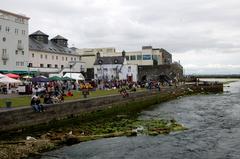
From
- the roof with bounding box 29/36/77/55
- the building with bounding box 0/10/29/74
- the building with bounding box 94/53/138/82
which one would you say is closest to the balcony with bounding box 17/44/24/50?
the building with bounding box 0/10/29/74

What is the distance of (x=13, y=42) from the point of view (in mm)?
90312

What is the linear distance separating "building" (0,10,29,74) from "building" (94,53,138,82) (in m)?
33.2

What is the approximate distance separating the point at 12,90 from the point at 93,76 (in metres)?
64.6

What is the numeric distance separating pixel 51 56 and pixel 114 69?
21.7 m

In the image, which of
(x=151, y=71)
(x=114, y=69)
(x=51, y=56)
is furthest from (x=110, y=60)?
(x=51, y=56)

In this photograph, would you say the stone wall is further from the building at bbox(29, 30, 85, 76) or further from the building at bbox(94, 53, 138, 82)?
the building at bbox(29, 30, 85, 76)

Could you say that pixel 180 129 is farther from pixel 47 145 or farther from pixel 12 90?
pixel 12 90

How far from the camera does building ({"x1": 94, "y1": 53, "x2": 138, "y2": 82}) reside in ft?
404

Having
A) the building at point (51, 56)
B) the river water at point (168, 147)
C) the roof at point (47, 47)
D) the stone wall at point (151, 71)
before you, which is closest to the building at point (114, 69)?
the building at point (51, 56)

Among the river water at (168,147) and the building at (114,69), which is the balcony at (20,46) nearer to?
the building at (114,69)

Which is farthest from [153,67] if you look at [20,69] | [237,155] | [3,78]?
[237,155]

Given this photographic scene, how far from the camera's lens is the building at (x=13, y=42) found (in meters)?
86.6

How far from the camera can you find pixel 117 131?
36.4 meters

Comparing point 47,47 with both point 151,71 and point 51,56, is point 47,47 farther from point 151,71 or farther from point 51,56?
point 151,71
